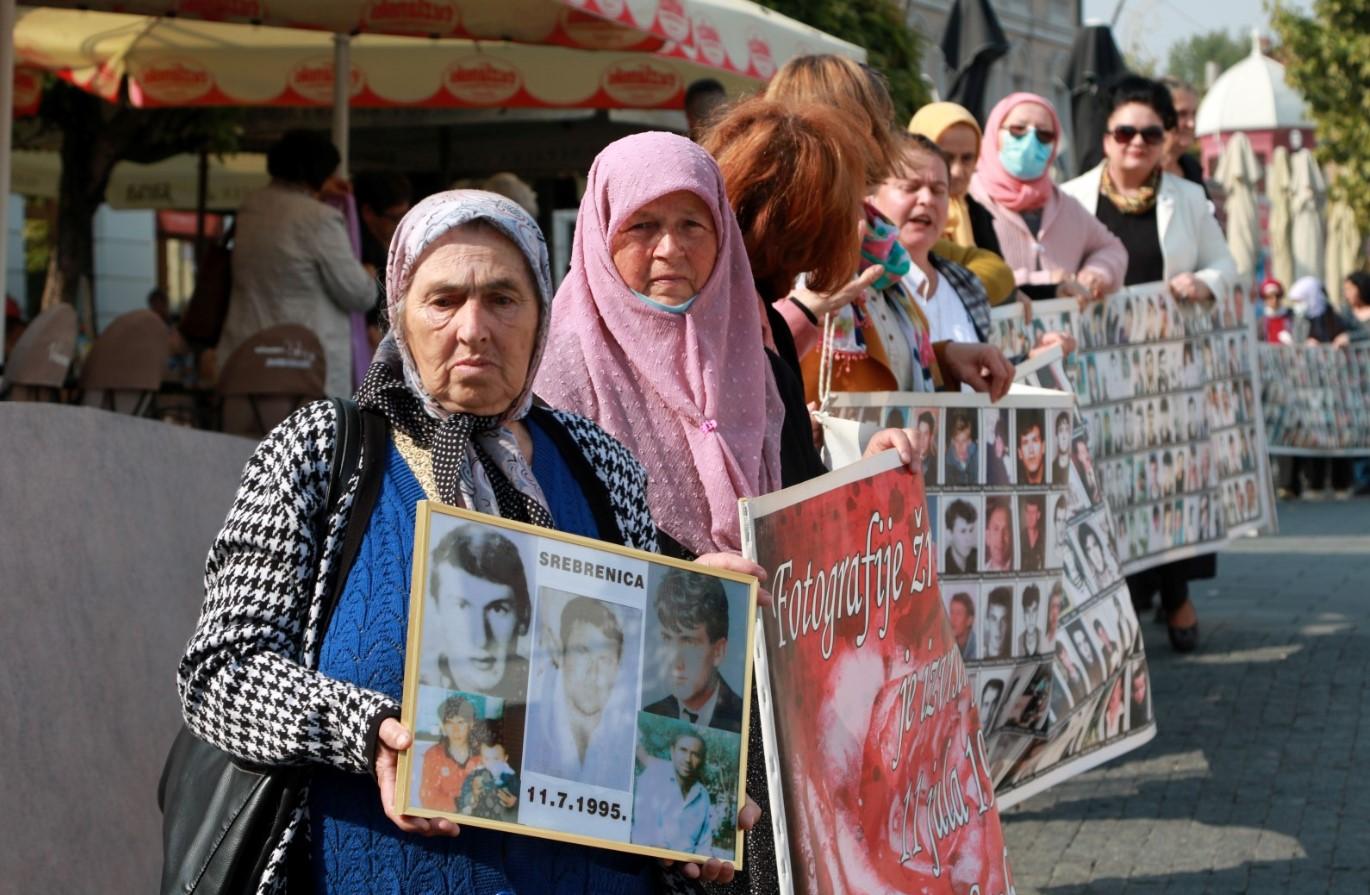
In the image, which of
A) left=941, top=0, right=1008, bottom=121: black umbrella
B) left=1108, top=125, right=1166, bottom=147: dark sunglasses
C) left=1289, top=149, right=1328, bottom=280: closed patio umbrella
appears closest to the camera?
left=1108, top=125, right=1166, bottom=147: dark sunglasses

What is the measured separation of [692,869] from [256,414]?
20.3ft

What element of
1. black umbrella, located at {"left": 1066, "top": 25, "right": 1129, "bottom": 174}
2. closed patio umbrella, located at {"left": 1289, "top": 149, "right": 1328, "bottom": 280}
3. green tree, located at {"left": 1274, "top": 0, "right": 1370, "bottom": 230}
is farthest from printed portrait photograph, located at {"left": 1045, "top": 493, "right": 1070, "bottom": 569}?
green tree, located at {"left": 1274, "top": 0, "right": 1370, "bottom": 230}

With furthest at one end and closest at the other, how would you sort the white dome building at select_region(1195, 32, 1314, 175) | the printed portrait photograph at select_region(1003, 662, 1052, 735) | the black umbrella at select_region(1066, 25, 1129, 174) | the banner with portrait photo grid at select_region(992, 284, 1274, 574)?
the white dome building at select_region(1195, 32, 1314, 175), the black umbrella at select_region(1066, 25, 1129, 174), the banner with portrait photo grid at select_region(992, 284, 1274, 574), the printed portrait photograph at select_region(1003, 662, 1052, 735)

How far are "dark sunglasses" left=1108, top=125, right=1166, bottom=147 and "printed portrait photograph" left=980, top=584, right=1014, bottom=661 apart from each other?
4408 millimetres

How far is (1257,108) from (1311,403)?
44.7 m

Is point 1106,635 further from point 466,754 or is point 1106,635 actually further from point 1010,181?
point 466,754

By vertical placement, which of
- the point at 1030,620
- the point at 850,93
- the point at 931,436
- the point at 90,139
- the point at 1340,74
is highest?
the point at 1340,74

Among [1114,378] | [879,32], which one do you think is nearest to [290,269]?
[1114,378]

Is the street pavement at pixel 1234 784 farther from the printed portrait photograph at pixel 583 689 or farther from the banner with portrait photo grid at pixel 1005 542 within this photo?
the printed portrait photograph at pixel 583 689

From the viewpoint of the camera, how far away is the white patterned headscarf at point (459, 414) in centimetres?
276

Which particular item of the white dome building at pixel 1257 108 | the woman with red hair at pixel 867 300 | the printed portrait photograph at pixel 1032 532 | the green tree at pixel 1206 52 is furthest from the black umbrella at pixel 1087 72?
the green tree at pixel 1206 52

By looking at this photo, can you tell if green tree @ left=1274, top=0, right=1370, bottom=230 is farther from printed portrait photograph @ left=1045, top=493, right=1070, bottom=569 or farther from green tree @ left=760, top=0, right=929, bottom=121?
printed portrait photograph @ left=1045, top=493, right=1070, bottom=569

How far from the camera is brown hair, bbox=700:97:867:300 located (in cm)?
417

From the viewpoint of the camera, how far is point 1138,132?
891 cm
